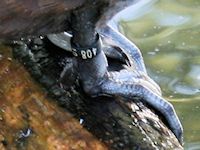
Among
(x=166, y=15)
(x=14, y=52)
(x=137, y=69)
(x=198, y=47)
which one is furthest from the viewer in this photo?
(x=166, y=15)

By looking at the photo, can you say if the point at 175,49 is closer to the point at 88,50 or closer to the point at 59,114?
the point at 88,50

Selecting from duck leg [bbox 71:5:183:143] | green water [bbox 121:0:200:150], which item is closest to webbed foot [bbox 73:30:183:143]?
duck leg [bbox 71:5:183:143]

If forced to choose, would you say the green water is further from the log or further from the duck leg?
the log

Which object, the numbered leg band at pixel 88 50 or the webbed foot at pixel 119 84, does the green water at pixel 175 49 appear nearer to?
the webbed foot at pixel 119 84

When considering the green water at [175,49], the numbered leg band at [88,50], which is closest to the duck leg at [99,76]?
the numbered leg band at [88,50]

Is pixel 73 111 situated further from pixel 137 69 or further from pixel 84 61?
pixel 137 69

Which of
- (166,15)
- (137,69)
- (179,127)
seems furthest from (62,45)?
(166,15)
